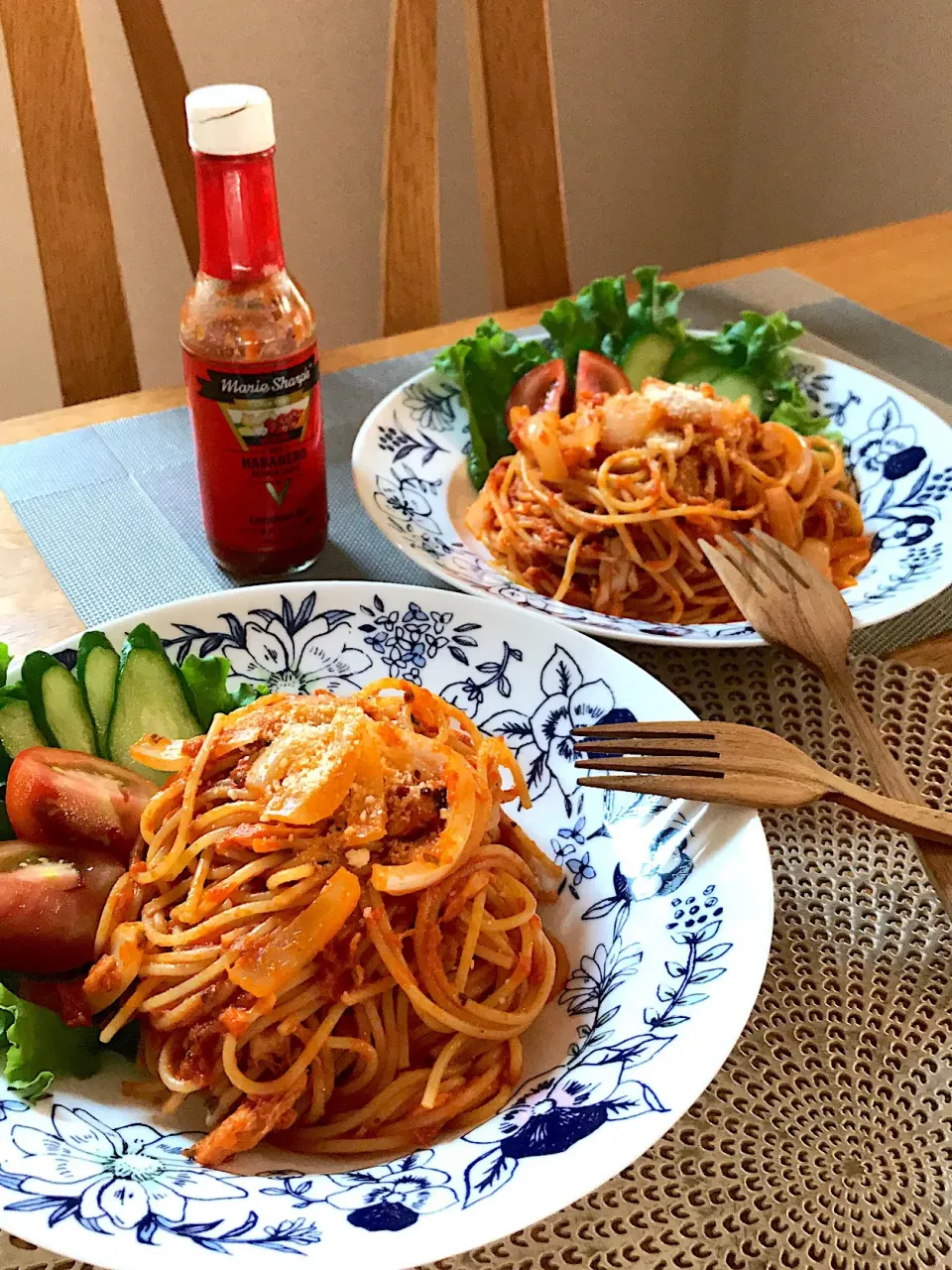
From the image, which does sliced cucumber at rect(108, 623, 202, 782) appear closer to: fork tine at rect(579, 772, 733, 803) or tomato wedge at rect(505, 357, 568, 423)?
fork tine at rect(579, 772, 733, 803)

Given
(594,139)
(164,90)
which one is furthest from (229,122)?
(594,139)

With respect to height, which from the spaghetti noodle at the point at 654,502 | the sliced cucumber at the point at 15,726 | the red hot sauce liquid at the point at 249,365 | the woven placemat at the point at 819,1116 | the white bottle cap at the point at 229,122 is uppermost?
the white bottle cap at the point at 229,122

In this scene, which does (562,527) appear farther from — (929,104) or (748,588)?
(929,104)

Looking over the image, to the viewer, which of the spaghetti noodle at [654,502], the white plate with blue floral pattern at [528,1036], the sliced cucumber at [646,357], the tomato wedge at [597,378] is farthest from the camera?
the sliced cucumber at [646,357]

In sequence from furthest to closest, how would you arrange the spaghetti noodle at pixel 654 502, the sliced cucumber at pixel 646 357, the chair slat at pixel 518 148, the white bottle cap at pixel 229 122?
the chair slat at pixel 518 148
the sliced cucumber at pixel 646 357
the spaghetti noodle at pixel 654 502
the white bottle cap at pixel 229 122

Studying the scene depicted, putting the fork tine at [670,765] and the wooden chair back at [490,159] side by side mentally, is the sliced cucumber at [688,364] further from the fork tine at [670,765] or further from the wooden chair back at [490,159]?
the fork tine at [670,765]

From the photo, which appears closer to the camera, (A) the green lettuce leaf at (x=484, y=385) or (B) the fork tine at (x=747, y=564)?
(B) the fork tine at (x=747, y=564)

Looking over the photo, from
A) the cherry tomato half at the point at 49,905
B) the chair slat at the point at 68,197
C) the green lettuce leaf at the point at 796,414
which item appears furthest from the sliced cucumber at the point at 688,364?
the cherry tomato half at the point at 49,905
